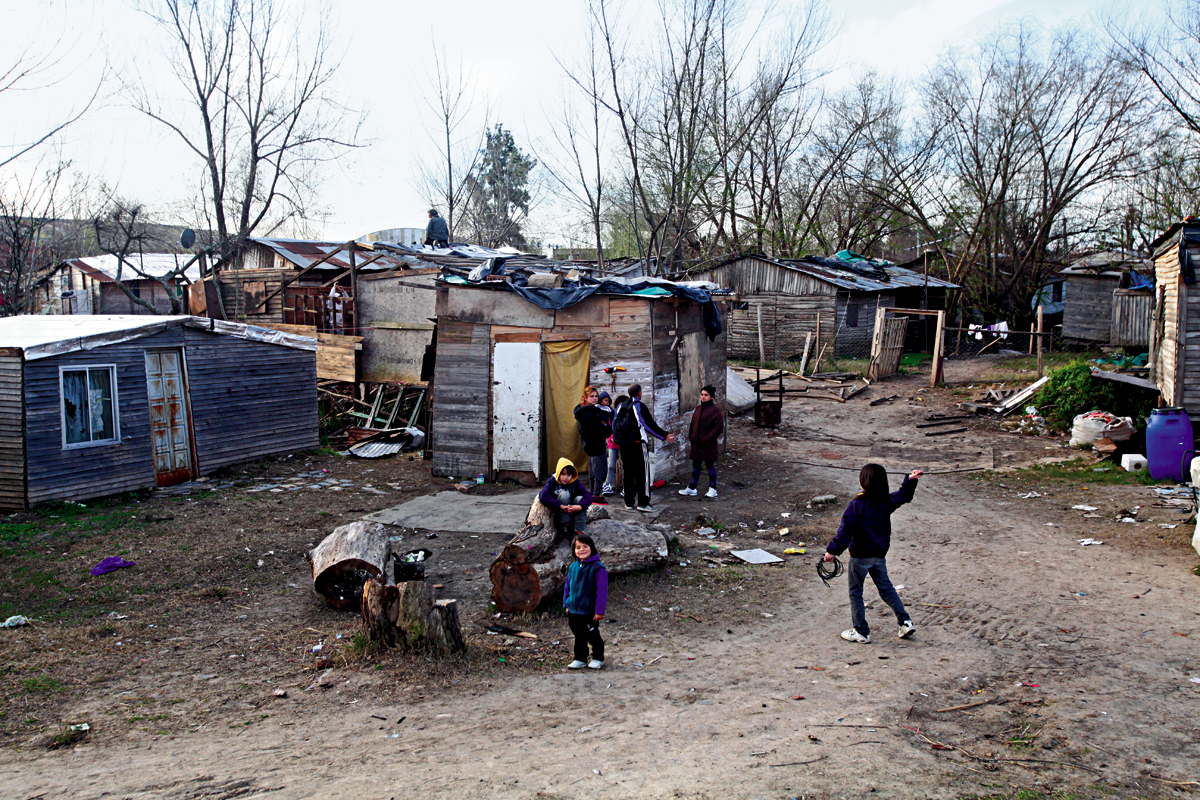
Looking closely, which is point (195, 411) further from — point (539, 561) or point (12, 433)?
point (539, 561)

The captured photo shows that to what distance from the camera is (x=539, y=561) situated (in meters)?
6.78

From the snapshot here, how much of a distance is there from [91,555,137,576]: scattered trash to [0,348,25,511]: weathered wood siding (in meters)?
2.98

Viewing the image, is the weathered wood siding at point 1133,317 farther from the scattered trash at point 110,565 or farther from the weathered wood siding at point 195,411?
the scattered trash at point 110,565

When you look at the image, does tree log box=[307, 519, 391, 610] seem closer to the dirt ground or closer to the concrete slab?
the dirt ground

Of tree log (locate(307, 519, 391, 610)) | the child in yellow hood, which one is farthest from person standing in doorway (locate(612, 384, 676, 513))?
tree log (locate(307, 519, 391, 610))

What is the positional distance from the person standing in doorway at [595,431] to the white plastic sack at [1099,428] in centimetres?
827

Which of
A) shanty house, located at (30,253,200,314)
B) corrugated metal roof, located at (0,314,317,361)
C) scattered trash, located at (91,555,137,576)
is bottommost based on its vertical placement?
scattered trash, located at (91,555,137,576)

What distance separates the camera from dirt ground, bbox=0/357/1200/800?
3.98 m

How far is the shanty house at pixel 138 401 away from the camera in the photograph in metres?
10.2

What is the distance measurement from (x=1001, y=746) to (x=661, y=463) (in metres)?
7.53

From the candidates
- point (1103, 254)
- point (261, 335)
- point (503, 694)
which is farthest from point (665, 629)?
point (1103, 254)

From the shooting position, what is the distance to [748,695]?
16.7ft

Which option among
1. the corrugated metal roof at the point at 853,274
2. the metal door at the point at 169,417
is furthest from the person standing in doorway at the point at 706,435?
the corrugated metal roof at the point at 853,274

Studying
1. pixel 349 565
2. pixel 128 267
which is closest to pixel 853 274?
pixel 349 565
